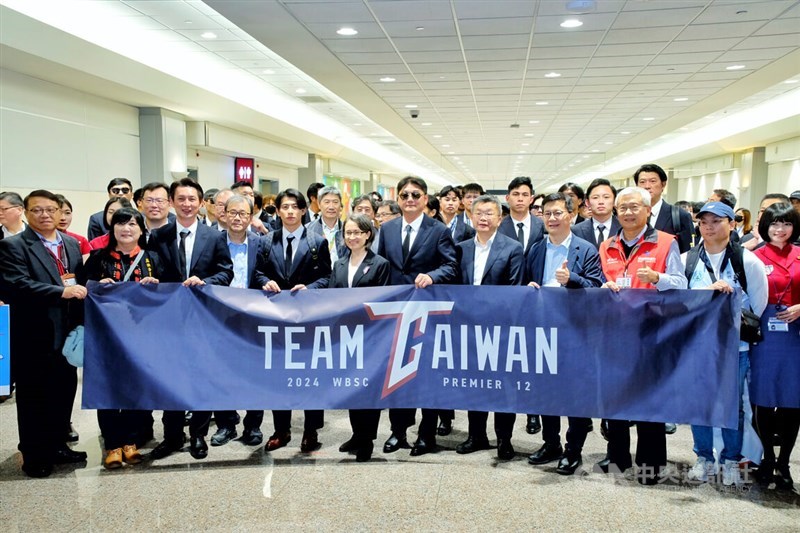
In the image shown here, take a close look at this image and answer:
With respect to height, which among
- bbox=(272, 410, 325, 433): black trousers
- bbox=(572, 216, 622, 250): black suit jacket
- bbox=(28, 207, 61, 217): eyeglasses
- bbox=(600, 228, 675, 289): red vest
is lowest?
bbox=(272, 410, 325, 433): black trousers

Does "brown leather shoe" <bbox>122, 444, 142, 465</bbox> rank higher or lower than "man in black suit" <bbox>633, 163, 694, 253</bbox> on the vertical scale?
lower

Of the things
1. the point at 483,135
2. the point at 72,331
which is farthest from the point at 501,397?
the point at 483,135

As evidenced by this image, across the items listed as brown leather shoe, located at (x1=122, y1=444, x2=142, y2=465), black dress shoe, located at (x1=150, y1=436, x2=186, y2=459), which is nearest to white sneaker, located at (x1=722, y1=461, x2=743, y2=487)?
black dress shoe, located at (x1=150, y1=436, x2=186, y2=459)

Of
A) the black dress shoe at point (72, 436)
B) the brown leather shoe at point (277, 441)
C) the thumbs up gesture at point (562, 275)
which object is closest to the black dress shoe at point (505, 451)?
the thumbs up gesture at point (562, 275)

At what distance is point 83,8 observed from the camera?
23.0 feet

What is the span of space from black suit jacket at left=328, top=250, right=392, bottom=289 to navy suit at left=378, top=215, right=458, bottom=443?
0.13m

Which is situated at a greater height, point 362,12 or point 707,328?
point 362,12

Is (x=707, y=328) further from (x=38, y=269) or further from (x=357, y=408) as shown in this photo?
(x=38, y=269)

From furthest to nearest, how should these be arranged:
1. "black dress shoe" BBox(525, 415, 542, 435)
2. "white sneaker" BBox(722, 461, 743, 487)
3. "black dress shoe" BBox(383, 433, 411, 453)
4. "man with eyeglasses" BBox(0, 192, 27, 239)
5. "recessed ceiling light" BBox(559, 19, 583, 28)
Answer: "recessed ceiling light" BBox(559, 19, 583, 28) < "man with eyeglasses" BBox(0, 192, 27, 239) < "black dress shoe" BBox(525, 415, 542, 435) < "black dress shoe" BBox(383, 433, 411, 453) < "white sneaker" BBox(722, 461, 743, 487)

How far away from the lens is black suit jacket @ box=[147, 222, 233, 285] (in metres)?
3.73

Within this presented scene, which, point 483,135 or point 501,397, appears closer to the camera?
point 501,397

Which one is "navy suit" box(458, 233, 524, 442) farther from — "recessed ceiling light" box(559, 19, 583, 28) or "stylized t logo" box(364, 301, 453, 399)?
"recessed ceiling light" box(559, 19, 583, 28)

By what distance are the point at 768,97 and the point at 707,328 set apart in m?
11.6

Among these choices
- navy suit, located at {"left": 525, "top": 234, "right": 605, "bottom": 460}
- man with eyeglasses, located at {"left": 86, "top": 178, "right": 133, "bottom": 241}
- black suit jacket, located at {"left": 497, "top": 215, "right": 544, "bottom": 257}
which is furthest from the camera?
man with eyeglasses, located at {"left": 86, "top": 178, "right": 133, "bottom": 241}
